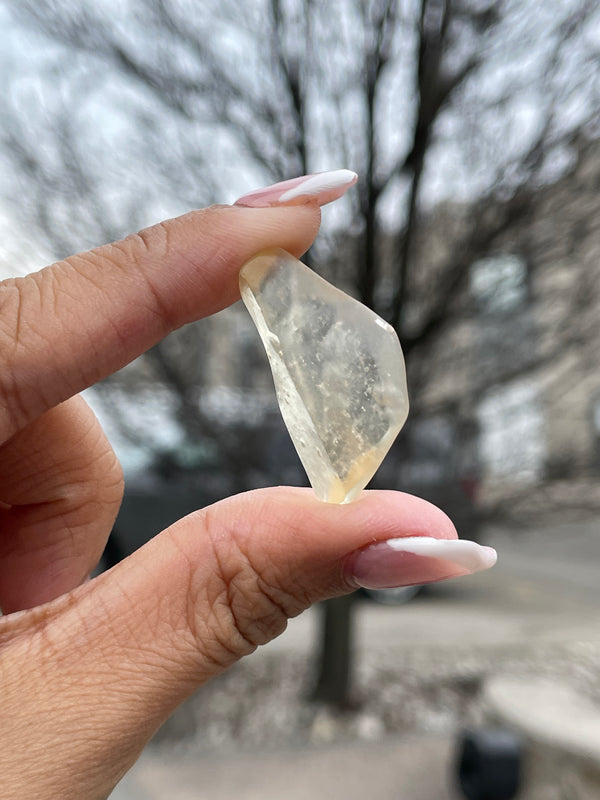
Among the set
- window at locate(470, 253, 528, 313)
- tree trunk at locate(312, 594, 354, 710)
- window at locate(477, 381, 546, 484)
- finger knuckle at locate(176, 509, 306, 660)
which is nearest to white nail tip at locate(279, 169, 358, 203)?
finger knuckle at locate(176, 509, 306, 660)

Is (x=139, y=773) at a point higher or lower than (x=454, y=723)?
higher

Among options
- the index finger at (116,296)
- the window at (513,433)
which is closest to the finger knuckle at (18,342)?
the index finger at (116,296)

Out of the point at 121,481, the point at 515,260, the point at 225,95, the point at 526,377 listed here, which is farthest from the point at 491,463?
the point at 121,481

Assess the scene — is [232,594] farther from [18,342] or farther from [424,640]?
[424,640]

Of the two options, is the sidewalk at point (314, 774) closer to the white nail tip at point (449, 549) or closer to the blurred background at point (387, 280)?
the blurred background at point (387, 280)

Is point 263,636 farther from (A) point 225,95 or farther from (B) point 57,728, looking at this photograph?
(A) point 225,95

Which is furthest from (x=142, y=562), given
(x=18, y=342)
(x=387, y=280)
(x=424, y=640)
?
(x=424, y=640)

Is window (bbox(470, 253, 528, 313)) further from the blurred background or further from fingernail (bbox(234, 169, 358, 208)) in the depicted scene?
fingernail (bbox(234, 169, 358, 208))
